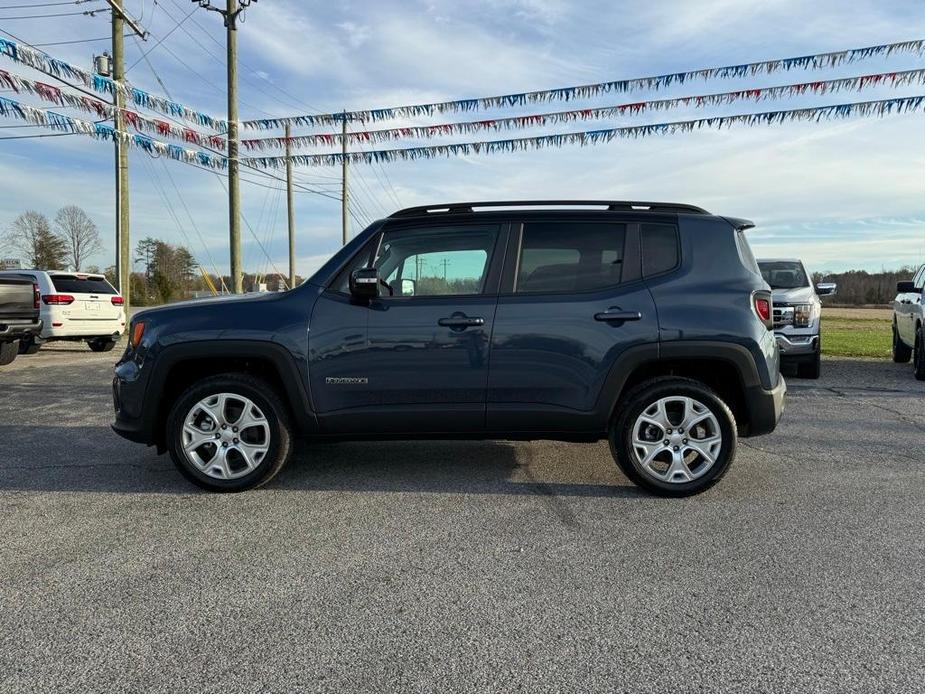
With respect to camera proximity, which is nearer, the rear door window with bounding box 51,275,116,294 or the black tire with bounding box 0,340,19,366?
the black tire with bounding box 0,340,19,366

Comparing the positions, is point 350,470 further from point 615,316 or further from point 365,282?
point 615,316

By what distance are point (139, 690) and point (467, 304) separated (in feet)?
8.93

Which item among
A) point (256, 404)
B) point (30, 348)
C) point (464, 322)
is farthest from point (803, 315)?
point (30, 348)

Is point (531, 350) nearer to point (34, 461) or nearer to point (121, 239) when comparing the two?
point (34, 461)

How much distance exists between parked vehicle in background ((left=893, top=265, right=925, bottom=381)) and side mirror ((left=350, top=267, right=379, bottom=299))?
355 inches

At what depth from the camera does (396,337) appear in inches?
167

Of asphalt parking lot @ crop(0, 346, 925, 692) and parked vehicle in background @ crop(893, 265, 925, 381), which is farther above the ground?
parked vehicle in background @ crop(893, 265, 925, 381)

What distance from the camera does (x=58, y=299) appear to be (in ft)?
41.0

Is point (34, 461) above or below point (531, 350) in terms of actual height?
below

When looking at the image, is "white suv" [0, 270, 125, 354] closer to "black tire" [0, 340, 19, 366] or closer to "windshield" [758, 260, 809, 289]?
"black tire" [0, 340, 19, 366]

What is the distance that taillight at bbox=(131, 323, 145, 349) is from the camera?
4.39 meters

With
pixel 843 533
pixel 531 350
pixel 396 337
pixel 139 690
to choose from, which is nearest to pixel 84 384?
pixel 396 337

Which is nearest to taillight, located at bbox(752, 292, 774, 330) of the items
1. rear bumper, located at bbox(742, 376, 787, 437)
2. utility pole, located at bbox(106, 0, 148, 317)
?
rear bumper, located at bbox(742, 376, 787, 437)

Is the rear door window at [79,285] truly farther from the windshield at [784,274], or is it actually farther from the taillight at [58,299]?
the windshield at [784,274]
